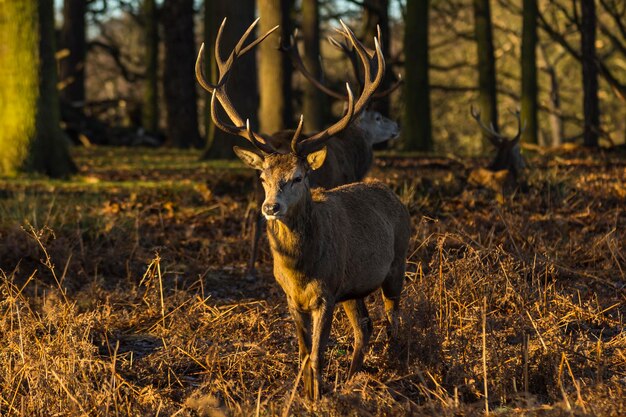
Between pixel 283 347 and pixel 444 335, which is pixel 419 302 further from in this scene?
pixel 283 347

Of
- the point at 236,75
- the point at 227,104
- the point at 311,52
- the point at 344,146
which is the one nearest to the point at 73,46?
the point at 311,52

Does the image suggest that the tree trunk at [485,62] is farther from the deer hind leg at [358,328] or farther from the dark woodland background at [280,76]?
the deer hind leg at [358,328]

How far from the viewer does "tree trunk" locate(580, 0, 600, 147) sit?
1897 cm

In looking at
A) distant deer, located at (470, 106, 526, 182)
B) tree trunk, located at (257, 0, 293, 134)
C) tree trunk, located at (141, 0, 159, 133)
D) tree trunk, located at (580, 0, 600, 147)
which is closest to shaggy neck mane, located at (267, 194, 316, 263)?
distant deer, located at (470, 106, 526, 182)

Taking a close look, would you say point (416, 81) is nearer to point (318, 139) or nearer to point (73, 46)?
point (73, 46)

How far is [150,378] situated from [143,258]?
3694mm

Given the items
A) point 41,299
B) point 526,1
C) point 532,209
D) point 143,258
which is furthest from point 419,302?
point 526,1

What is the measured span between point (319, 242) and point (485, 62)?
740 inches

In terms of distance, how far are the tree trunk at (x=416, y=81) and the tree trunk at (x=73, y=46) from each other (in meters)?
10.4

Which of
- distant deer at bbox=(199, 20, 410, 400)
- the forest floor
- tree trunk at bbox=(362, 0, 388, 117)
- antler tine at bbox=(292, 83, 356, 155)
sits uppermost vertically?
tree trunk at bbox=(362, 0, 388, 117)

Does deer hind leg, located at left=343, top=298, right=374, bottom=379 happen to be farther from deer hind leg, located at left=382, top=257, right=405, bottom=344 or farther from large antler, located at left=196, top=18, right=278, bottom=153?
large antler, located at left=196, top=18, right=278, bottom=153

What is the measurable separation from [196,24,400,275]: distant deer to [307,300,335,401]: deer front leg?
3358 mm

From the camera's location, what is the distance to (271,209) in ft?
19.6

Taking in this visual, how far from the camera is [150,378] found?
21.7 ft
